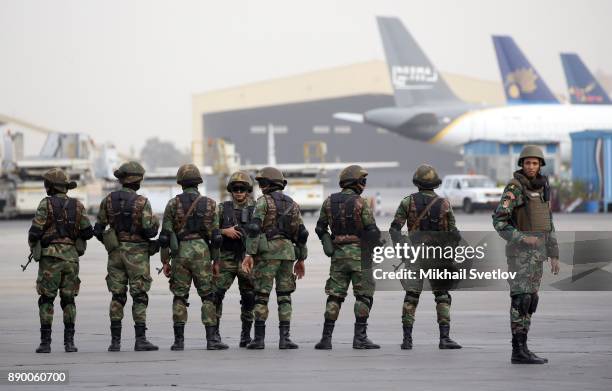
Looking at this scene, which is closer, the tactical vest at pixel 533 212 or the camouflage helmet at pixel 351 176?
the tactical vest at pixel 533 212

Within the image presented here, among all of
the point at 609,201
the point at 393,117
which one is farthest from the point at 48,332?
the point at 393,117

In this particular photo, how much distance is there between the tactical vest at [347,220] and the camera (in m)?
13.5

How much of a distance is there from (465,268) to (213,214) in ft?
8.21

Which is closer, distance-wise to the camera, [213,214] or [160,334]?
[213,214]

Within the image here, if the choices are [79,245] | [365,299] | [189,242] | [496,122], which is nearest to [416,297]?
[365,299]

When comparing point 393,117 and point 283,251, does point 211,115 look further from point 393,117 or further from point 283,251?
point 283,251

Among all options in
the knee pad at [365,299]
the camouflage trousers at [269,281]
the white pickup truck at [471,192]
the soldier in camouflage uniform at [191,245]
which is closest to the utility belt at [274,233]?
the camouflage trousers at [269,281]

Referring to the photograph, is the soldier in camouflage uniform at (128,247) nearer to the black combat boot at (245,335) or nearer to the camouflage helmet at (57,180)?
the camouflage helmet at (57,180)

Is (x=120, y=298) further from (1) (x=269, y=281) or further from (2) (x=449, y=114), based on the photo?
(2) (x=449, y=114)

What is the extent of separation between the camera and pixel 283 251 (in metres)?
13.6

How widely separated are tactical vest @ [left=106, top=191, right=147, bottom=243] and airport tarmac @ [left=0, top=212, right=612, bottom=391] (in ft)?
3.60

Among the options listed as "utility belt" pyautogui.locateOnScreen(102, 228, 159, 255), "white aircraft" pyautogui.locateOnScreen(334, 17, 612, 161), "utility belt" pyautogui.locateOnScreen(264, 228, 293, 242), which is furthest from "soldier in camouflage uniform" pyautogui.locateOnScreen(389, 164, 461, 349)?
"white aircraft" pyautogui.locateOnScreen(334, 17, 612, 161)

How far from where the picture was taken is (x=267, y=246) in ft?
44.4

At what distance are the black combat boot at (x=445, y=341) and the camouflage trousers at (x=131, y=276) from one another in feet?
9.16
